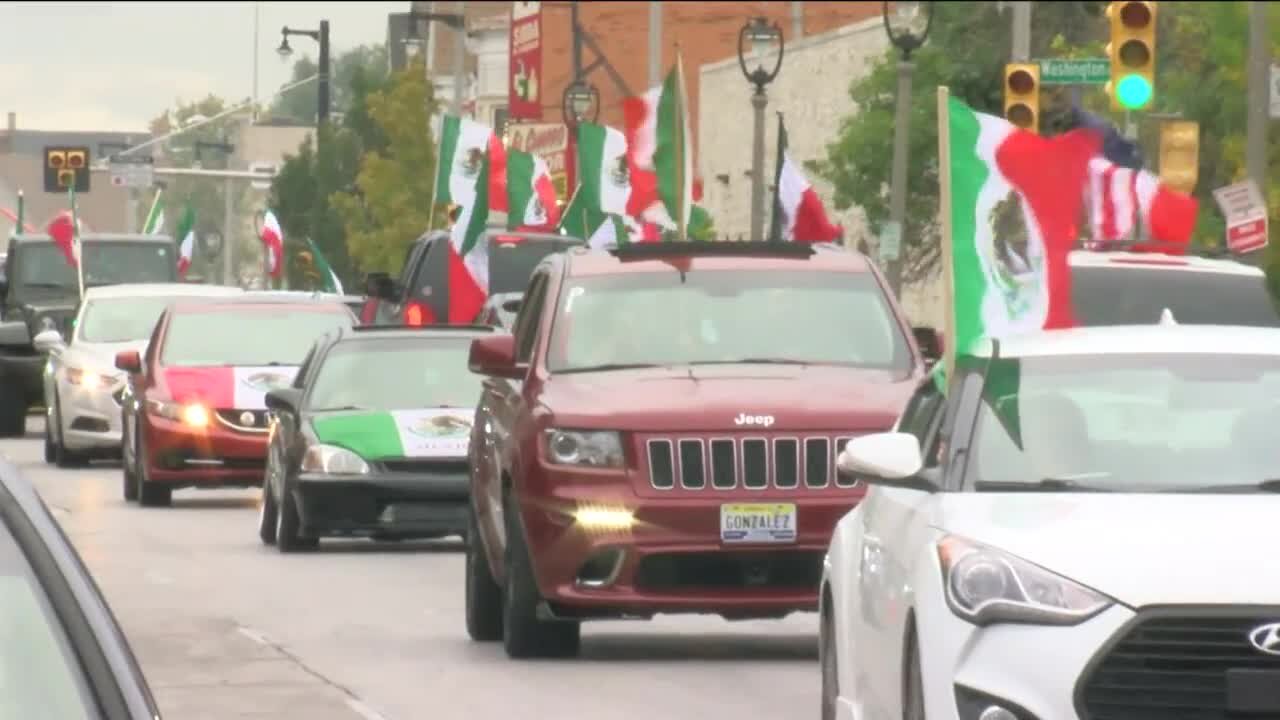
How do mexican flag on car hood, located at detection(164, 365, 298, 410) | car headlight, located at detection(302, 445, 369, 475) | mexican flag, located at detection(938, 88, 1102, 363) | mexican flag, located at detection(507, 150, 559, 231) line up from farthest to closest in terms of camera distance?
mexican flag, located at detection(507, 150, 559, 231) → mexican flag on car hood, located at detection(164, 365, 298, 410) → car headlight, located at detection(302, 445, 369, 475) → mexican flag, located at detection(938, 88, 1102, 363)

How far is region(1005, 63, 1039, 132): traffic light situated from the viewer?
31.5 meters

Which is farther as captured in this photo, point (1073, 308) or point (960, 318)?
point (1073, 308)

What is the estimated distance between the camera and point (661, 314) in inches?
632

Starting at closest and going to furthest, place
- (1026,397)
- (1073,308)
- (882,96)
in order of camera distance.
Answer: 1. (1026,397)
2. (1073,308)
3. (882,96)

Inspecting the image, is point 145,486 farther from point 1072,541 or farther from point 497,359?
point 1072,541

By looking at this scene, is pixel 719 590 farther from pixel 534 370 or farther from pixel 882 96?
pixel 882 96

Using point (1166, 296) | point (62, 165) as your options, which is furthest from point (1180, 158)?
point (62, 165)

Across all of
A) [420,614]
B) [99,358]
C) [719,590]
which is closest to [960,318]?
[719,590]

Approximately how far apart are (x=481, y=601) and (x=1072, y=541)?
313 inches

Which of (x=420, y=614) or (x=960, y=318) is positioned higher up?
(x=960, y=318)

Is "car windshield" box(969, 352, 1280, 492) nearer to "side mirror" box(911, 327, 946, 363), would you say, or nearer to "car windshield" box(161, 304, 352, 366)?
"side mirror" box(911, 327, 946, 363)

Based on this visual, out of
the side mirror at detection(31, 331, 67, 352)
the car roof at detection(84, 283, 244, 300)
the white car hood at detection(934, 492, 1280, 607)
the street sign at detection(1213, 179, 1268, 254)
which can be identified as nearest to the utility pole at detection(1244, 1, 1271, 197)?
the street sign at detection(1213, 179, 1268, 254)

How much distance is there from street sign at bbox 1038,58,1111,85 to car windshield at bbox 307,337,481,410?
24.5 ft

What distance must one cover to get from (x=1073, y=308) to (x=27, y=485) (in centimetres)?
1536
